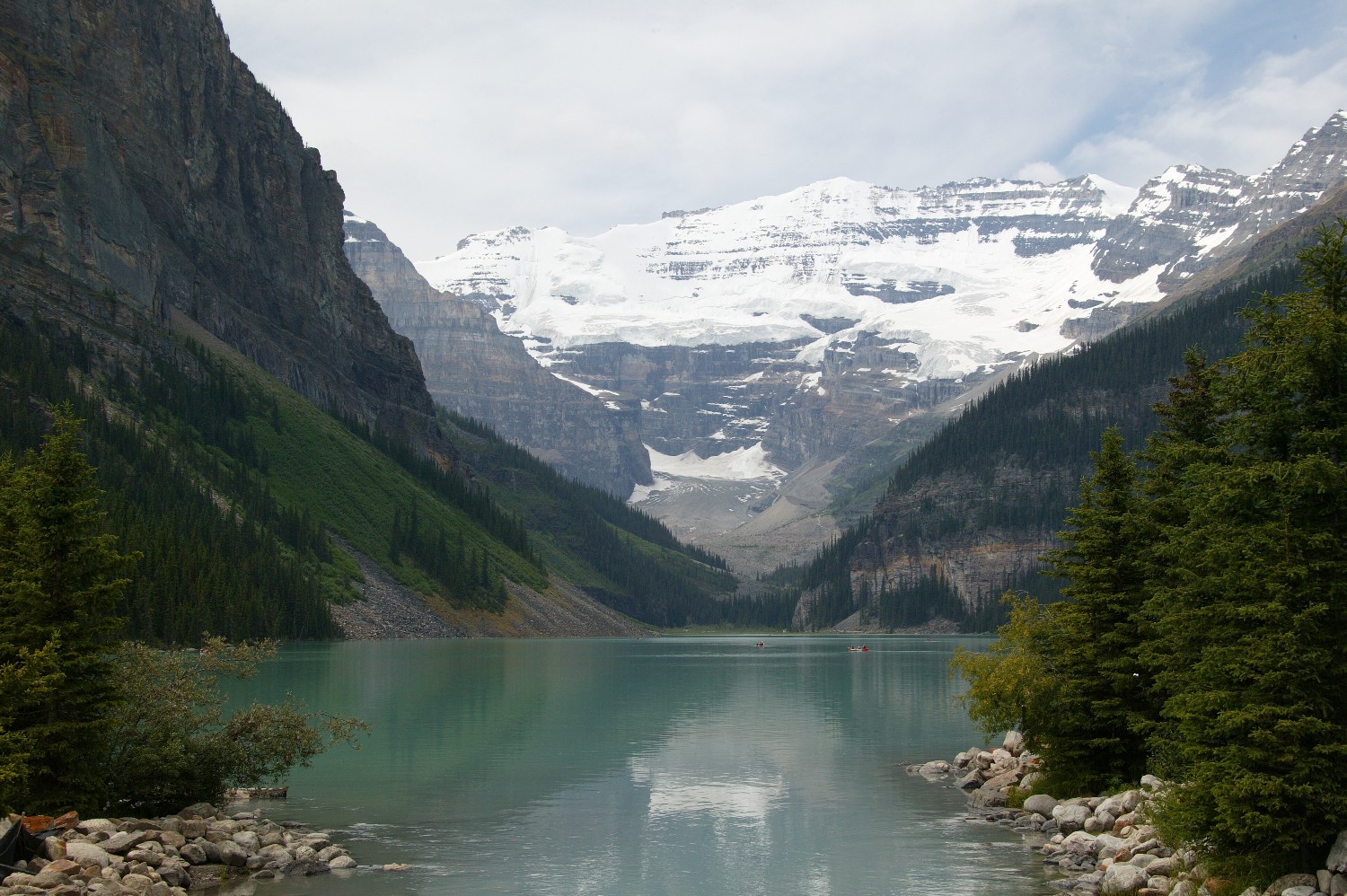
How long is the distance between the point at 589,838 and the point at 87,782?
17.9m

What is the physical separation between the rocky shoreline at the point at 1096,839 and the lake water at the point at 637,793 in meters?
1.33

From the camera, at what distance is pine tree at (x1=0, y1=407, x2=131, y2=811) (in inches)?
1428

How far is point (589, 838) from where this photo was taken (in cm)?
4697

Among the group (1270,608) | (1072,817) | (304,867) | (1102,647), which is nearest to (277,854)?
(304,867)

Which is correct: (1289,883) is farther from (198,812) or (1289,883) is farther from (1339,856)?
(198,812)

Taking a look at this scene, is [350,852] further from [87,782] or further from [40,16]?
[40,16]

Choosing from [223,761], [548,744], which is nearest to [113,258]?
[548,744]

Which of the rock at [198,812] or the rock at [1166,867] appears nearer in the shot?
the rock at [1166,867]

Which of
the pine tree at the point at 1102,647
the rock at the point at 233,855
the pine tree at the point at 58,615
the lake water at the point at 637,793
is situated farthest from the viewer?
the pine tree at the point at 1102,647

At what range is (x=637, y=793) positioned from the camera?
188 feet

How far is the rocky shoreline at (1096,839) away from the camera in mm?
30234

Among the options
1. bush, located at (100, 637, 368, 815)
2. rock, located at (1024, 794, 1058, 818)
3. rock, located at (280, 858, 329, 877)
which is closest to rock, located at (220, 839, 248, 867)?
rock, located at (280, 858, 329, 877)

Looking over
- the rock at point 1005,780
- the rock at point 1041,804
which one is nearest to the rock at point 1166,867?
the rock at point 1041,804

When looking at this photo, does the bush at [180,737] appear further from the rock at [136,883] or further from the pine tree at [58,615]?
the rock at [136,883]
